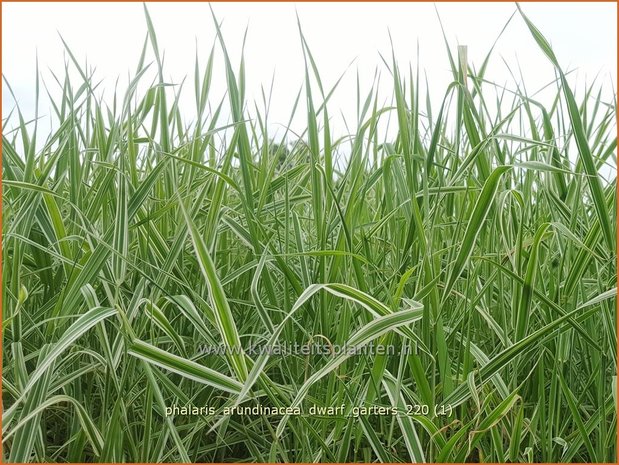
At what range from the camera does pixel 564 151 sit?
959 millimetres

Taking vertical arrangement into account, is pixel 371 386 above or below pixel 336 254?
below

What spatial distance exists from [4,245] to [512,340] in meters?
0.77

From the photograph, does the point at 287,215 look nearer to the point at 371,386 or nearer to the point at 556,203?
the point at 371,386

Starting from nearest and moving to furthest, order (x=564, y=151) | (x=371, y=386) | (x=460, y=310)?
(x=371, y=386)
(x=460, y=310)
(x=564, y=151)

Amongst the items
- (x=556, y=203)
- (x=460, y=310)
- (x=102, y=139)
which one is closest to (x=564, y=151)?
(x=556, y=203)

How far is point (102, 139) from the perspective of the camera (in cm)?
90

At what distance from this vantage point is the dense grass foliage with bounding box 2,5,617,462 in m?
0.71

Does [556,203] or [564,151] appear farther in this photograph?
[564,151]

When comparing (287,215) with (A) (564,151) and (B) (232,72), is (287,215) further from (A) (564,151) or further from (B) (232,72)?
(A) (564,151)

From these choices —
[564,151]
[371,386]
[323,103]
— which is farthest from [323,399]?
[564,151]

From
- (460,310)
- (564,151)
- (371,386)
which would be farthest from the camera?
(564,151)

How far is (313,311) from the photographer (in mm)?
804

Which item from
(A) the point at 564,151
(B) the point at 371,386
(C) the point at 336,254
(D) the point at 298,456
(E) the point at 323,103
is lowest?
(D) the point at 298,456

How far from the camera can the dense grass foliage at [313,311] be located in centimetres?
71
